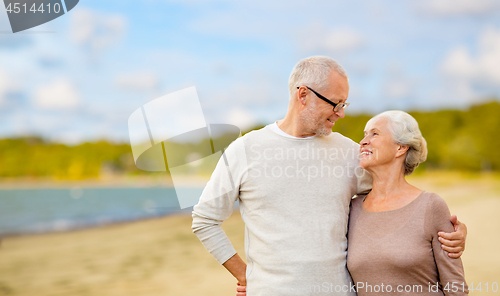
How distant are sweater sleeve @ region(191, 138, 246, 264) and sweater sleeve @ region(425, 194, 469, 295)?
3.16 feet

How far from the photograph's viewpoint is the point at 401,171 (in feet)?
7.27

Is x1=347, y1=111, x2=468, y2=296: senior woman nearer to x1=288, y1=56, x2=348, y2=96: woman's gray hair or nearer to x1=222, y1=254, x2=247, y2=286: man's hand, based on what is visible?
x1=288, y1=56, x2=348, y2=96: woman's gray hair

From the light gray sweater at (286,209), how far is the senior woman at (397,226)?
9 centimetres

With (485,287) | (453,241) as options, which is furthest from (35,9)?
(485,287)

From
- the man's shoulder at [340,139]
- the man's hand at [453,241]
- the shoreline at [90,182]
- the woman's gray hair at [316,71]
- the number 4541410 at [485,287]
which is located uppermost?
the woman's gray hair at [316,71]

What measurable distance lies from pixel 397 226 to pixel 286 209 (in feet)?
1.82

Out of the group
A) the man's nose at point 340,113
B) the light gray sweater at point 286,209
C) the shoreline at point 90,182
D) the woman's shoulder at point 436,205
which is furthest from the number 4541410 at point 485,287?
the shoreline at point 90,182

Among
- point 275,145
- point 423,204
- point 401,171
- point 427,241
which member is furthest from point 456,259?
point 275,145

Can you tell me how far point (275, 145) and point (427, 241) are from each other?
88 cm

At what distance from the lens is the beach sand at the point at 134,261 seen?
288 inches

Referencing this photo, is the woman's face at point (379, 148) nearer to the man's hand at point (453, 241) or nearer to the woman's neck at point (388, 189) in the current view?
the woman's neck at point (388, 189)

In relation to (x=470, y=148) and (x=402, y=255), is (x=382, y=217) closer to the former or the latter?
(x=402, y=255)

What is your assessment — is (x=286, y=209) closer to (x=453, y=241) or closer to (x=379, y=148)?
(x=379, y=148)

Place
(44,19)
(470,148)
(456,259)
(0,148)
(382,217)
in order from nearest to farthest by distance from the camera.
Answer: (456,259) < (382,217) < (44,19) < (470,148) < (0,148)
